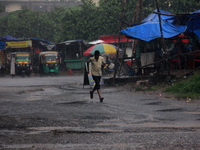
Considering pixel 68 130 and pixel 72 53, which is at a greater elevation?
pixel 72 53

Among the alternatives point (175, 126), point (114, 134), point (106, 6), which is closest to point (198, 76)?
point (175, 126)

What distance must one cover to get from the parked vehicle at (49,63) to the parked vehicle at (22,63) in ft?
4.65

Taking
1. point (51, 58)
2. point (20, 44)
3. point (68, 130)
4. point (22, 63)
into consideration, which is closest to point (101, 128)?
point (68, 130)

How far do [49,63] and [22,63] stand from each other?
294 centimetres

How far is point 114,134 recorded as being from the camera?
5352 mm

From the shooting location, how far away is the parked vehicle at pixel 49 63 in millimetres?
37219

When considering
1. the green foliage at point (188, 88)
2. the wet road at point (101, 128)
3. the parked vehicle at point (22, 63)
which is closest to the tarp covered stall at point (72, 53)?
the parked vehicle at point (22, 63)

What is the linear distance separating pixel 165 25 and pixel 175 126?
11.8 metres

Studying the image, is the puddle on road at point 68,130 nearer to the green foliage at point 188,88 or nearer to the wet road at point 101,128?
the wet road at point 101,128

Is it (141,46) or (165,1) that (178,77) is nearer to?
(141,46)

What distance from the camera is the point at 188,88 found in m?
12.1

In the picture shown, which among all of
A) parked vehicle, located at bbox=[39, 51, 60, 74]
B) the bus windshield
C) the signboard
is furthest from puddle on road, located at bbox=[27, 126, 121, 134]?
the signboard

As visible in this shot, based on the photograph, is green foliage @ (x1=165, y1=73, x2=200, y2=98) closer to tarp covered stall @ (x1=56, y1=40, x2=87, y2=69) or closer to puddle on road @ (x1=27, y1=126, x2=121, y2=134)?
puddle on road @ (x1=27, y1=126, x2=121, y2=134)

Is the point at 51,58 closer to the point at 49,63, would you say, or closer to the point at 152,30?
the point at 49,63
